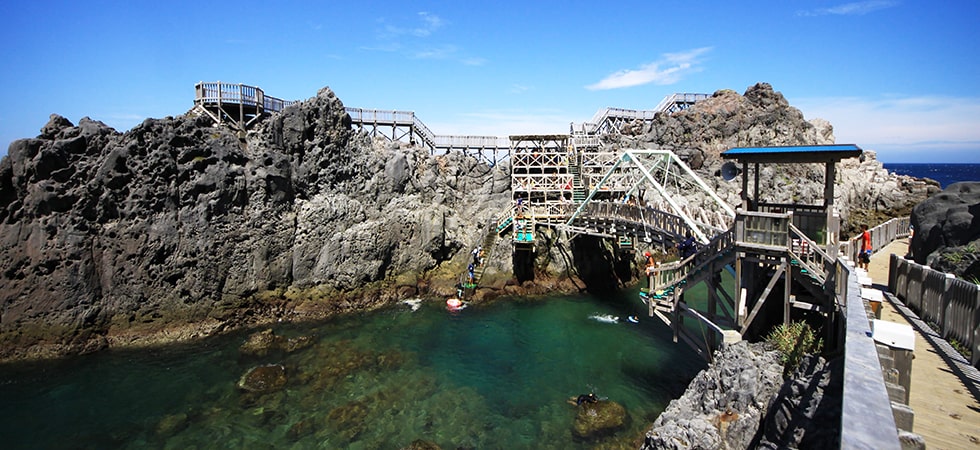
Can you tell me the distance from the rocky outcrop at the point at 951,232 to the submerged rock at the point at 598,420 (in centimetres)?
1104

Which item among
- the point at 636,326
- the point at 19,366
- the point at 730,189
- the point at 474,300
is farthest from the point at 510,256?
the point at 19,366

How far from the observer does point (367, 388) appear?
2084cm

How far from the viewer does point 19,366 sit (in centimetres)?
2361

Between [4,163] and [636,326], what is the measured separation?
114ft

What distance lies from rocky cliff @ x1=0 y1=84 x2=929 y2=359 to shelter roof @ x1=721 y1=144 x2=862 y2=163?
2042 cm

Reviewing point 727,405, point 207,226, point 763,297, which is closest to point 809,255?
point 763,297

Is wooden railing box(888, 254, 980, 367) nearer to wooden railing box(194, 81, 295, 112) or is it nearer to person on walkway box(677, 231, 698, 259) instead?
person on walkway box(677, 231, 698, 259)

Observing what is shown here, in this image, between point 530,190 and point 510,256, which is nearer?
point 510,256

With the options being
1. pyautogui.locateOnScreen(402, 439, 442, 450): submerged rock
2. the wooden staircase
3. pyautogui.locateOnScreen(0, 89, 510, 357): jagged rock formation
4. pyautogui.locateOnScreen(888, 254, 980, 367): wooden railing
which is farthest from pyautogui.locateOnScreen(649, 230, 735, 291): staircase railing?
pyautogui.locateOnScreen(0, 89, 510, 357): jagged rock formation

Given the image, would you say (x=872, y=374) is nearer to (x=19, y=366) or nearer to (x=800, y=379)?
(x=800, y=379)

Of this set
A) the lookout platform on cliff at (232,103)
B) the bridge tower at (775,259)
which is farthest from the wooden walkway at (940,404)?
the lookout platform on cliff at (232,103)

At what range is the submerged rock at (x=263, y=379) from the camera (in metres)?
20.7

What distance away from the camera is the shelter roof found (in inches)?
531

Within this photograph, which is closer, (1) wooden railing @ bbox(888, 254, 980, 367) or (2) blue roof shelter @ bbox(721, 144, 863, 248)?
(1) wooden railing @ bbox(888, 254, 980, 367)
